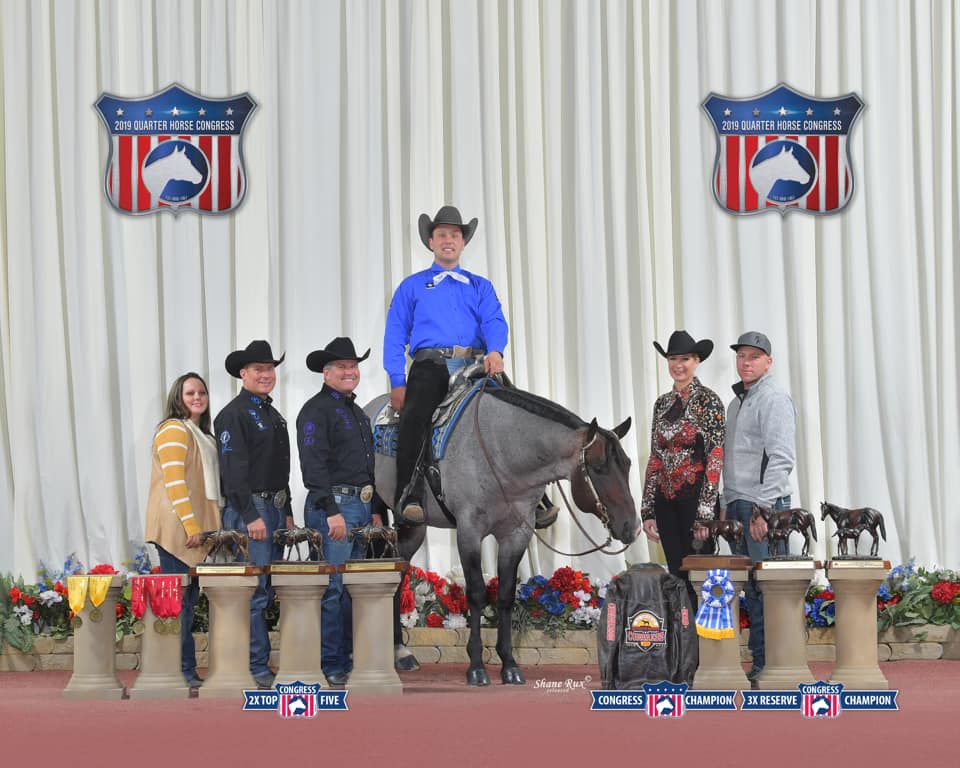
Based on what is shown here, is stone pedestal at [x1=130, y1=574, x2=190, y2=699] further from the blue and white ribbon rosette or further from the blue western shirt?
the blue and white ribbon rosette

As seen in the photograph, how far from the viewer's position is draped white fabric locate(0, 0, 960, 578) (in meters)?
9.73

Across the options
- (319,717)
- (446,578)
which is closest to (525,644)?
(446,578)

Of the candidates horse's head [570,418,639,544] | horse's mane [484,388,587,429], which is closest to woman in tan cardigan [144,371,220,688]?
horse's mane [484,388,587,429]

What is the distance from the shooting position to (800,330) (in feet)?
32.1

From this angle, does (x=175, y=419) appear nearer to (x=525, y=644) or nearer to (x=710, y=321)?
(x=525, y=644)

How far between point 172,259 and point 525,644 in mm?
3527

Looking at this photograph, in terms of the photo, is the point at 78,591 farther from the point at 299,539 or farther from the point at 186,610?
the point at 299,539

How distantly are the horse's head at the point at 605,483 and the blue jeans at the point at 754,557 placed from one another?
1.94 ft

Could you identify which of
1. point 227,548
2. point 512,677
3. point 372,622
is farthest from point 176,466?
point 512,677

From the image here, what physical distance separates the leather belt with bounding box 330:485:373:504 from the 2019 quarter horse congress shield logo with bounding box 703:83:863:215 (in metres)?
3.64

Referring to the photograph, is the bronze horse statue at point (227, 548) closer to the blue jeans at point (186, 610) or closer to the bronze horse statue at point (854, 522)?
the blue jeans at point (186, 610)

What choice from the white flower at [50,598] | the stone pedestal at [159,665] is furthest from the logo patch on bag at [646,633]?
the white flower at [50,598]

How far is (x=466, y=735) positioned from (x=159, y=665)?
7.50 ft

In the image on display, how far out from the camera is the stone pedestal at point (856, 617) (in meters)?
6.59
